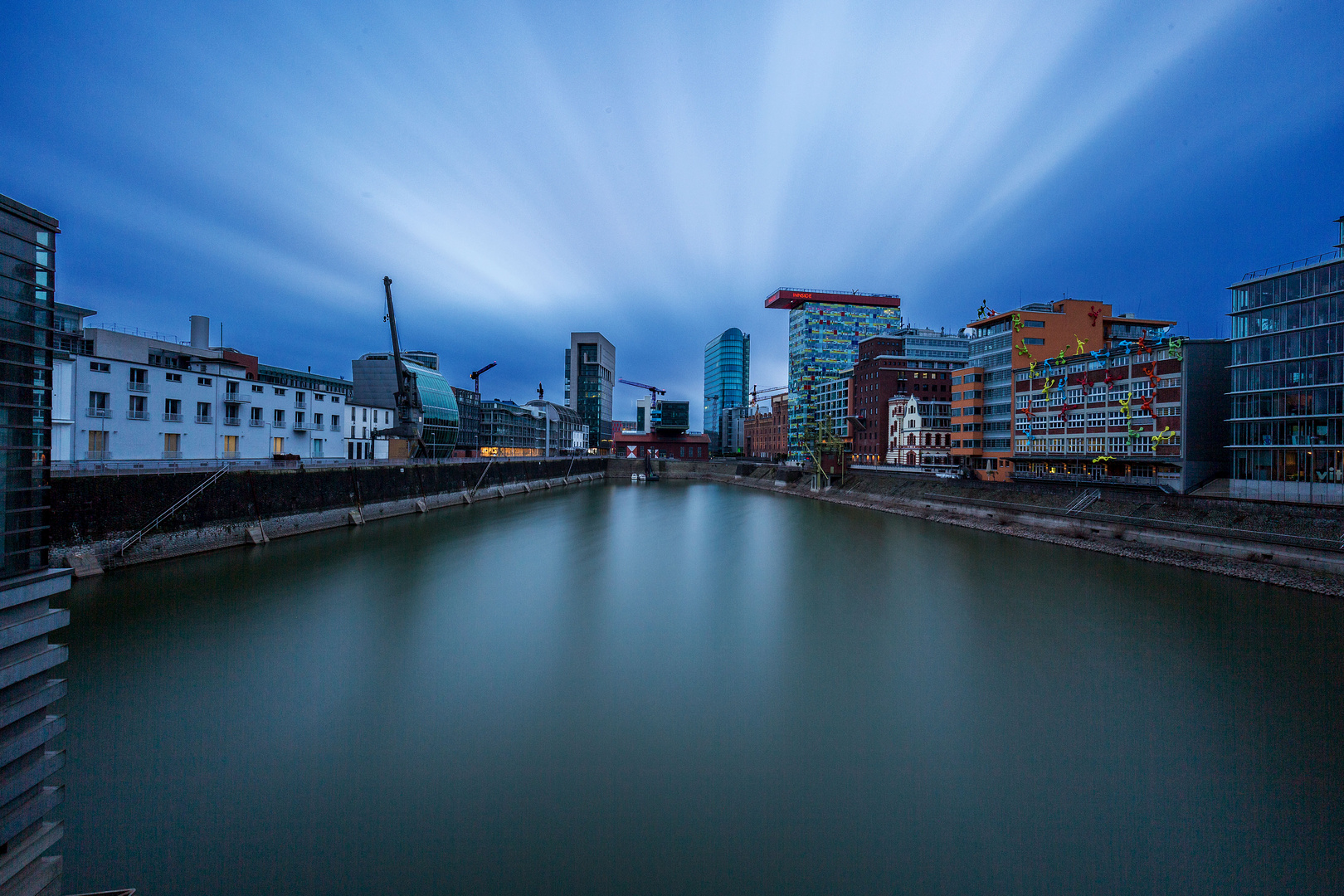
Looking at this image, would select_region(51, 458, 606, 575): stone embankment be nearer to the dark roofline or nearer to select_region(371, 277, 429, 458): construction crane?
select_region(371, 277, 429, 458): construction crane

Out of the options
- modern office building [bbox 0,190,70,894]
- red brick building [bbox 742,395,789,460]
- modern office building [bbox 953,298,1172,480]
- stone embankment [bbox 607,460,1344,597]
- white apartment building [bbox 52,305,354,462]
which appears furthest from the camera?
red brick building [bbox 742,395,789,460]

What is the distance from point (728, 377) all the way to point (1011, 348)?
3378 inches

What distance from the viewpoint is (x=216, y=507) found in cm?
1805

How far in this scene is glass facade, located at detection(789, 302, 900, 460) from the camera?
262 feet

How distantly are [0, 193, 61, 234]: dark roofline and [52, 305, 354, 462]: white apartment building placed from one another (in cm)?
1700

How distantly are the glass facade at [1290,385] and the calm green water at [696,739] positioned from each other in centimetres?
761

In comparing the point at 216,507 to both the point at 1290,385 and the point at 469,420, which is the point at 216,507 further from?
the point at 469,420

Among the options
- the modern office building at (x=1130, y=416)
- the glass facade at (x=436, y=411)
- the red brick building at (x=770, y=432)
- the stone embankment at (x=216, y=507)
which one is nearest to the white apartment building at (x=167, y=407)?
the stone embankment at (x=216, y=507)

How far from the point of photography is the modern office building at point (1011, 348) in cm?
3538

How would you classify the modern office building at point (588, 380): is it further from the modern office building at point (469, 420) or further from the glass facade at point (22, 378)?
the glass facade at point (22, 378)

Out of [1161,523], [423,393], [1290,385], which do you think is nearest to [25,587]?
[1161,523]

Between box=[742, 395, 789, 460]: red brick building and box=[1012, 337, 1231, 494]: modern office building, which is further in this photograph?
box=[742, 395, 789, 460]: red brick building

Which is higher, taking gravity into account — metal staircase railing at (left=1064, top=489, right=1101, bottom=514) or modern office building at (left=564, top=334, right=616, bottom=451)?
modern office building at (left=564, top=334, right=616, bottom=451)

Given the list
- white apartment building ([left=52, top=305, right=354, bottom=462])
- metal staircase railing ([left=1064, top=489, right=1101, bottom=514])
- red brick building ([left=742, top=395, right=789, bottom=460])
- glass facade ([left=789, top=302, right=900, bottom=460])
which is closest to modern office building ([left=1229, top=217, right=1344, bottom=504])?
metal staircase railing ([left=1064, top=489, right=1101, bottom=514])
